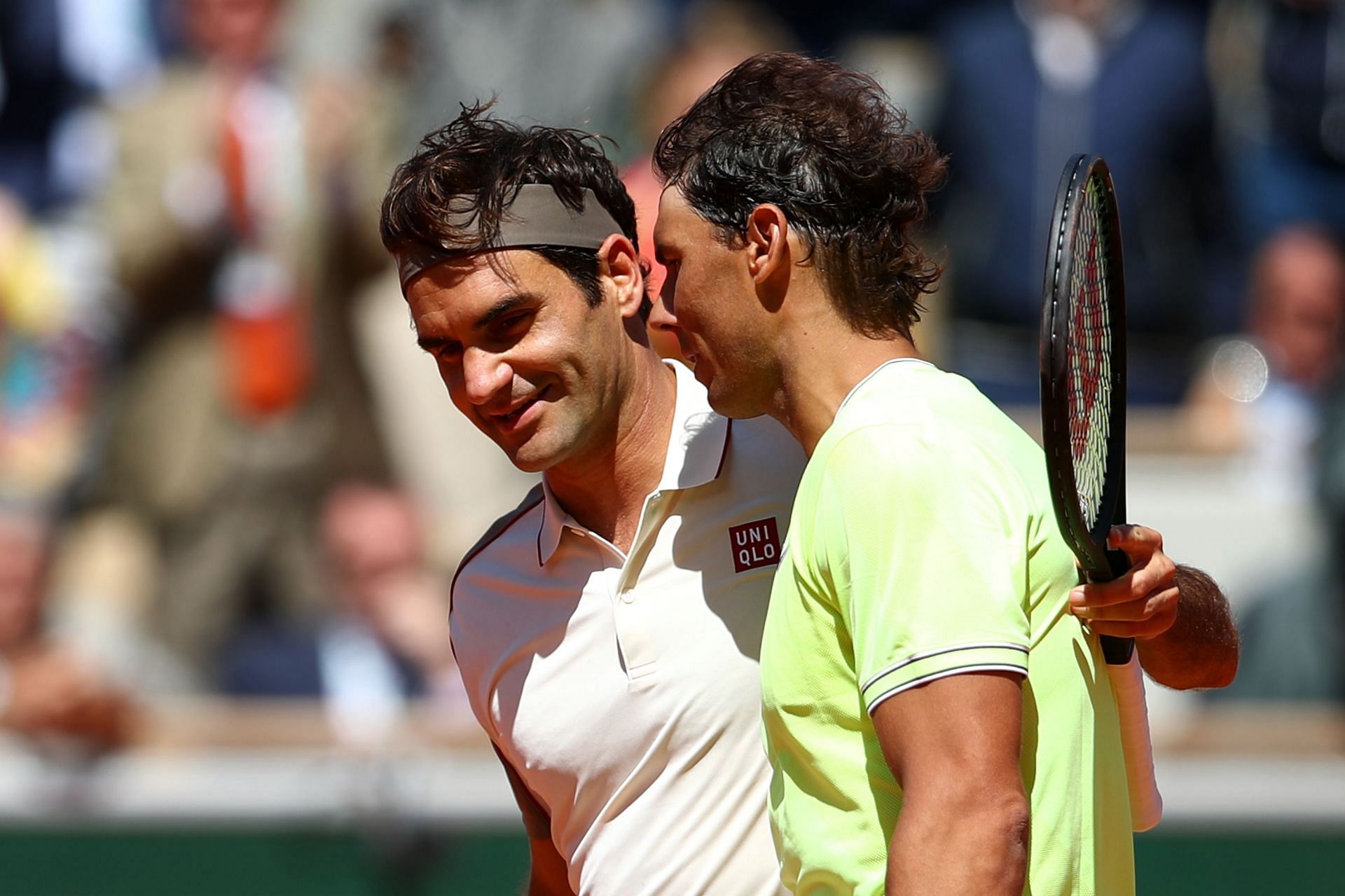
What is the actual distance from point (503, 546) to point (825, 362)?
0.78 m

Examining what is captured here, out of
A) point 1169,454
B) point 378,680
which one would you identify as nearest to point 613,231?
point 378,680

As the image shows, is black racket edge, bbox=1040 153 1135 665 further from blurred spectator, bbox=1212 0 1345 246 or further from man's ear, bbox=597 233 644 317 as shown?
blurred spectator, bbox=1212 0 1345 246

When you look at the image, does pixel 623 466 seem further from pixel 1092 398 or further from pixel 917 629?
pixel 917 629

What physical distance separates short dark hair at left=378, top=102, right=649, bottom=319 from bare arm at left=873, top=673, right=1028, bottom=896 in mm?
918

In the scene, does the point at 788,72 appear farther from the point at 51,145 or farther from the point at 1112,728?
the point at 51,145

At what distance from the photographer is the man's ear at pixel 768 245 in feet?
7.02

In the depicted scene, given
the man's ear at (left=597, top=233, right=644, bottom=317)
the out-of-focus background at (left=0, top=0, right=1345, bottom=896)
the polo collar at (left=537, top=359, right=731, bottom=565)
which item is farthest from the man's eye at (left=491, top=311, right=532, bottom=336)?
the out-of-focus background at (left=0, top=0, right=1345, bottom=896)

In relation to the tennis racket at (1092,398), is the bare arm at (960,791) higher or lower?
lower

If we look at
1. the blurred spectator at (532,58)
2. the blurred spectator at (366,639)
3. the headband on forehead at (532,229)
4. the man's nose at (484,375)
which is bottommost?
the blurred spectator at (366,639)

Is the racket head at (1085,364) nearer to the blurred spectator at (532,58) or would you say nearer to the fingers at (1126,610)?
the fingers at (1126,610)

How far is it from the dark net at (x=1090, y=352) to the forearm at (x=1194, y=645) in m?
0.23

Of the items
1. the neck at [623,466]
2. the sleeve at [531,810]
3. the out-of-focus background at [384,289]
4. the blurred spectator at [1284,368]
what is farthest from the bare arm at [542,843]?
the blurred spectator at [1284,368]

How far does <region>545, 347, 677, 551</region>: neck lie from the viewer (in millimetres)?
2643

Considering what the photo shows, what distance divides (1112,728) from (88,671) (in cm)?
411
